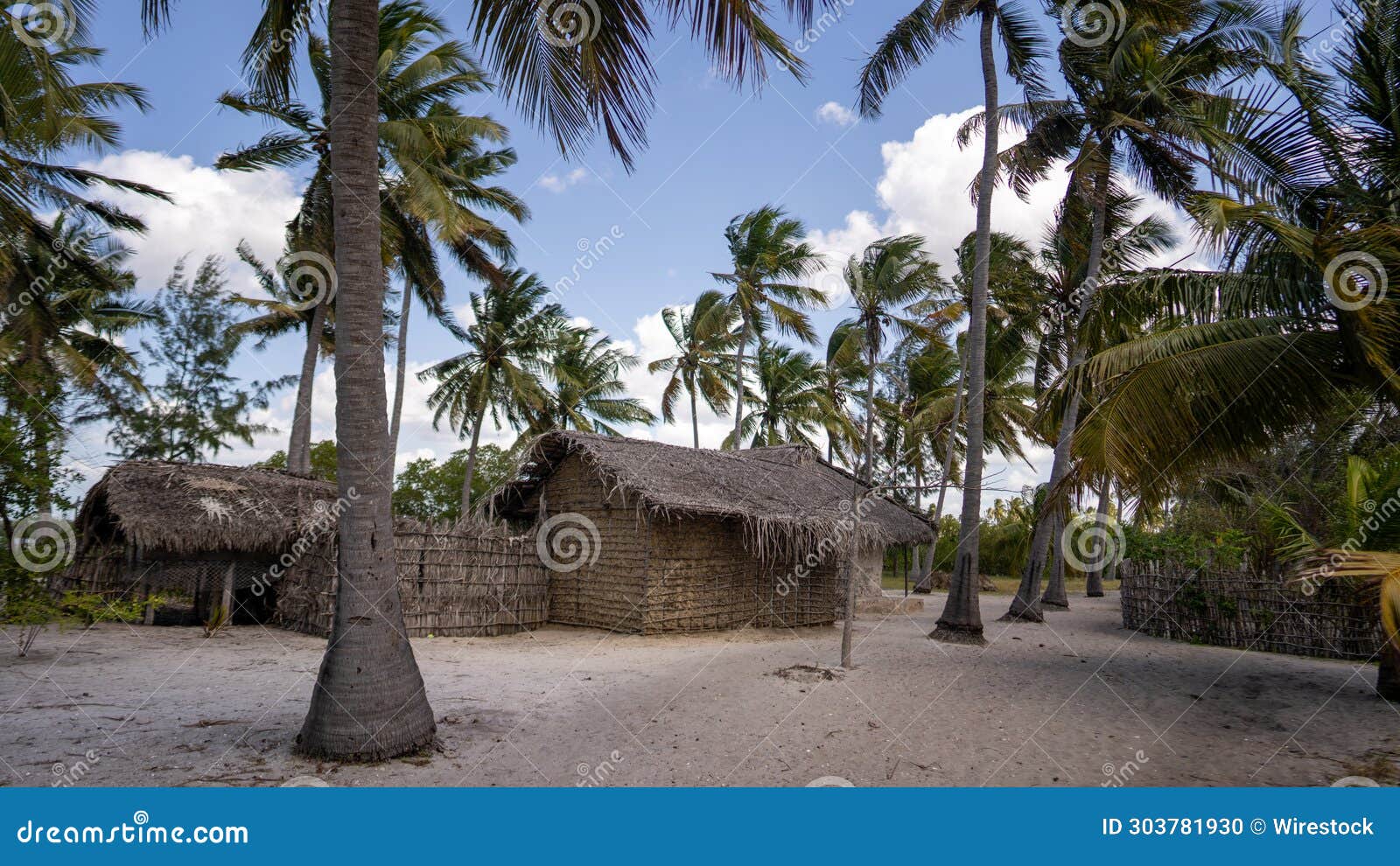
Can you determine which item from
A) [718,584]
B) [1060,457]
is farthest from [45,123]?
[1060,457]

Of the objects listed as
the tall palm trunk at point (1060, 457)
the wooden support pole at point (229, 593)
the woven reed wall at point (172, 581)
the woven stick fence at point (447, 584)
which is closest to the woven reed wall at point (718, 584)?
the woven stick fence at point (447, 584)

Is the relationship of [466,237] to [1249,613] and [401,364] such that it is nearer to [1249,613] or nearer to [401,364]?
[401,364]

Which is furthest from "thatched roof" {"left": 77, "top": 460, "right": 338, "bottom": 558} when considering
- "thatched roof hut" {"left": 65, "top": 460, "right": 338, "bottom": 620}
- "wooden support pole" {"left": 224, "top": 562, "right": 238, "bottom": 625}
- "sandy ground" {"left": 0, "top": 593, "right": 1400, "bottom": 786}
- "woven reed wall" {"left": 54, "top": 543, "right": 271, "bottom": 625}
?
"sandy ground" {"left": 0, "top": 593, "right": 1400, "bottom": 786}

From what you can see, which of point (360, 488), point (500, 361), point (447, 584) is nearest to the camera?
point (360, 488)

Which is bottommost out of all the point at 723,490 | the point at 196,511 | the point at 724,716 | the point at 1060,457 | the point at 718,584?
the point at 724,716

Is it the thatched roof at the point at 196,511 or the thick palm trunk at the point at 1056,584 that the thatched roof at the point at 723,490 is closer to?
the thatched roof at the point at 196,511

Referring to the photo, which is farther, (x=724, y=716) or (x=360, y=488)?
(x=724, y=716)

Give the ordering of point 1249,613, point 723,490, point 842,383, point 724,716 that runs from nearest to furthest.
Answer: point 724,716
point 1249,613
point 723,490
point 842,383

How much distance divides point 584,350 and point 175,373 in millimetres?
13513

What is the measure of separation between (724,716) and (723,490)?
673cm

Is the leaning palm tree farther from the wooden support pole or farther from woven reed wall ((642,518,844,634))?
the wooden support pole

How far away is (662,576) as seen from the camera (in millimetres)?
12555

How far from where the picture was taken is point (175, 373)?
24.6m

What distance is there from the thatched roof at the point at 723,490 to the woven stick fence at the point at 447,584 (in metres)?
1.88
